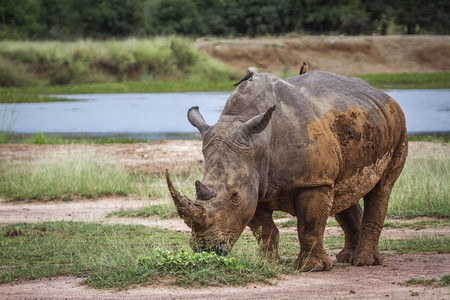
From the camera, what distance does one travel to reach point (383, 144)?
8359 millimetres

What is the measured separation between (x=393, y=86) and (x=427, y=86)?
5.55 ft

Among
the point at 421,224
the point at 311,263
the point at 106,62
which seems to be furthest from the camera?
the point at 106,62

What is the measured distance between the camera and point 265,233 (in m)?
7.78

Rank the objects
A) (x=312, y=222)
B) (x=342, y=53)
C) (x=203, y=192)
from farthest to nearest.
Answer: (x=342, y=53) < (x=312, y=222) < (x=203, y=192)

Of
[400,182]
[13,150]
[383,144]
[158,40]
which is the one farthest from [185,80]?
[383,144]

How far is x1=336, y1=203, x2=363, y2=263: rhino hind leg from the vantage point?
8797 millimetres

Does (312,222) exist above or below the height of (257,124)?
below

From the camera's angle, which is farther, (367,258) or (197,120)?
(367,258)

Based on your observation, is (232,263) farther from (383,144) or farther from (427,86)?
(427,86)

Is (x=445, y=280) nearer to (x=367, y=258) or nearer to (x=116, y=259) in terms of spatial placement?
(x=367, y=258)

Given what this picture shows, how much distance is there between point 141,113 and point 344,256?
23157 mm

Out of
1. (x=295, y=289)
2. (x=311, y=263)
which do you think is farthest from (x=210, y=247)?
(x=311, y=263)

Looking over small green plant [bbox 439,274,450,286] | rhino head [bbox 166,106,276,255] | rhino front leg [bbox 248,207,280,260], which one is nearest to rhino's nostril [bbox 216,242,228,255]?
rhino head [bbox 166,106,276,255]

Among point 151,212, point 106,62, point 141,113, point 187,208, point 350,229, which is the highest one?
point 187,208
